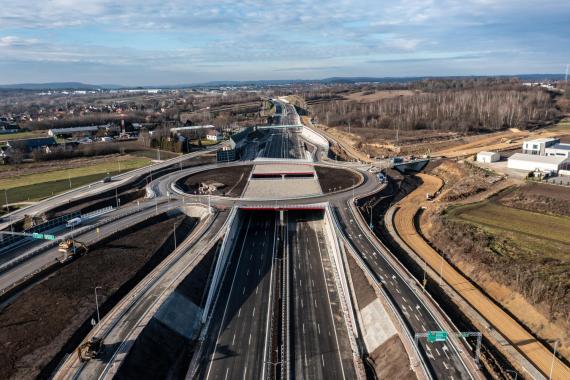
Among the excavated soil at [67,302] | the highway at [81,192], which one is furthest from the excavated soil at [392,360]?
the highway at [81,192]

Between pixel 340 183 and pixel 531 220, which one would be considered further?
pixel 340 183

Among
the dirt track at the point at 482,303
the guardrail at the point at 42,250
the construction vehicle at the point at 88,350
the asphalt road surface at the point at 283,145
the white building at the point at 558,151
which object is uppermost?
the white building at the point at 558,151

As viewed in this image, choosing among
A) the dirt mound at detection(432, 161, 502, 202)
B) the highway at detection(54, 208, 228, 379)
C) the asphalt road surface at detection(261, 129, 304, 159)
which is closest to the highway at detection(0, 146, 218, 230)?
the asphalt road surface at detection(261, 129, 304, 159)

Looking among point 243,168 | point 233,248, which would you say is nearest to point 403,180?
point 243,168

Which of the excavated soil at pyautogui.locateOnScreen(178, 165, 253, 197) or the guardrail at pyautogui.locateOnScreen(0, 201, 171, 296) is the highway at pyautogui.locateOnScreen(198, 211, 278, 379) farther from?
the guardrail at pyautogui.locateOnScreen(0, 201, 171, 296)

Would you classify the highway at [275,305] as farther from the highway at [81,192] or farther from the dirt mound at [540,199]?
the dirt mound at [540,199]

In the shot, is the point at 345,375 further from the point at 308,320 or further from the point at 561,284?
the point at 561,284
